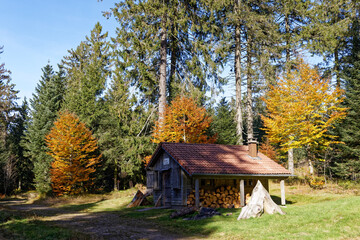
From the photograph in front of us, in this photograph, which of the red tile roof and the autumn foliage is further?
the autumn foliage

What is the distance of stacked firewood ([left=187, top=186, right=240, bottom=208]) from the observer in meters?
19.5

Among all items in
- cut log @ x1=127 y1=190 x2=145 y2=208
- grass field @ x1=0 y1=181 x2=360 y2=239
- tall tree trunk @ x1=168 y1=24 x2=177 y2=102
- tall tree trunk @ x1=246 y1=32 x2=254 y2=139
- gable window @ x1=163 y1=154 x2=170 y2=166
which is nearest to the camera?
grass field @ x1=0 y1=181 x2=360 y2=239

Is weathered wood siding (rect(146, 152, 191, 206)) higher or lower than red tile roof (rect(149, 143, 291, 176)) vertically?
lower

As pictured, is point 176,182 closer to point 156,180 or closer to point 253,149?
point 156,180

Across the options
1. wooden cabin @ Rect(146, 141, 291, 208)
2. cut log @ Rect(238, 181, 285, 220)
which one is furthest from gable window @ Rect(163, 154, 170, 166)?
cut log @ Rect(238, 181, 285, 220)

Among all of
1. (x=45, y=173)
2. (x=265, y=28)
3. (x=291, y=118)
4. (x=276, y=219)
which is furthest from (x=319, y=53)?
(x=45, y=173)

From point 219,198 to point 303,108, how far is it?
420 inches

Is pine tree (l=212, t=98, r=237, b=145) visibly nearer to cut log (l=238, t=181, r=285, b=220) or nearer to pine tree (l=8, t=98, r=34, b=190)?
cut log (l=238, t=181, r=285, b=220)

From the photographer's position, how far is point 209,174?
18453mm

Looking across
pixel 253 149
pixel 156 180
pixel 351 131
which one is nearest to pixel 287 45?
pixel 351 131

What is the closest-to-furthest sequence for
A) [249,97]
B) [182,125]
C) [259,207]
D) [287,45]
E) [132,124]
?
[259,207] → [182,125] → [132,124] → [287,45] → [249,97]

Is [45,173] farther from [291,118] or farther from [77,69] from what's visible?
[291,118]

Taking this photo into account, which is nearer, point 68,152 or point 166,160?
point 166,160

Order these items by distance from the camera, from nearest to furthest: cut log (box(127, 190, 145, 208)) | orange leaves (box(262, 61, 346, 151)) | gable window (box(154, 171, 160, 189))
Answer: gable window (box(154, 171, 160, 189)), cut log (box(127, 190, 145, 208)), orange leaves (box(262, 61, 346, 151))
